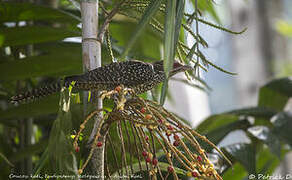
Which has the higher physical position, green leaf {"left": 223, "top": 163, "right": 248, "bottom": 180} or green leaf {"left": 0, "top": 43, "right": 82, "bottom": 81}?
green leaf {"left": 0, "top": 43, "right": 82, "bottom": 81}

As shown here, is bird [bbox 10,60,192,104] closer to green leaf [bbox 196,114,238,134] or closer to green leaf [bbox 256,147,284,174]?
green leaf [bbox 196,114,238,134]

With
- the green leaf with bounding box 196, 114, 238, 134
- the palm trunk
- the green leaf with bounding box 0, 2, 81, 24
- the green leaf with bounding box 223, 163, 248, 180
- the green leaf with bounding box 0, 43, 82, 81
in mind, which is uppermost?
the green leaf with bounding box 0, 2, 81, 24

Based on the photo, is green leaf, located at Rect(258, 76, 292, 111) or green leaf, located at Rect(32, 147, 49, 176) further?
green leaf, located at Rect(258, 76, 292, 111)

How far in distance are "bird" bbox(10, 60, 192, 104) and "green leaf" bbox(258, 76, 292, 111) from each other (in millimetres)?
510

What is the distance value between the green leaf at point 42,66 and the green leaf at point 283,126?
16.6 inches

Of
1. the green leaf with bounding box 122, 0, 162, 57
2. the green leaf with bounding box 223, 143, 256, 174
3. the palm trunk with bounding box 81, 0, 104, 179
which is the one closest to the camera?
the green leaf with bounding box 122, 0, 162, 57

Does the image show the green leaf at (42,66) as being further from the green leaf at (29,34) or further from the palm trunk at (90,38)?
the palm trunk at (90,38)

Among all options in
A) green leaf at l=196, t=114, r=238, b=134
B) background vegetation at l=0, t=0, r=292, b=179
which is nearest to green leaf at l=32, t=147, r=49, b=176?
background vegetation at l=0, t=0, r=292, b=179

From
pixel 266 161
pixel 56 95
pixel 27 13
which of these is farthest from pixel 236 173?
pixel 27 13

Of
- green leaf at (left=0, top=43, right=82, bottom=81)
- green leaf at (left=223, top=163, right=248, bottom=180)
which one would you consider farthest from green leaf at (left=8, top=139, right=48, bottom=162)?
green leaf at (left=223, top=163, right=248, bottom=180)

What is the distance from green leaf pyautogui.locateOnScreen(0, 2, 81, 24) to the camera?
0.74 metres

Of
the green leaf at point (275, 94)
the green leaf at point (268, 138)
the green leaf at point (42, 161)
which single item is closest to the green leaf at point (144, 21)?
the green leaf at point (42, 161)

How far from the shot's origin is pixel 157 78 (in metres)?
0.58

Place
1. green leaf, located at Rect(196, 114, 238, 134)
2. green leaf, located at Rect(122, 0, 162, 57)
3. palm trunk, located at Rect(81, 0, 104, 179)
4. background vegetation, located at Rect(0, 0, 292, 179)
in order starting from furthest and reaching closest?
green leaf, located at Rect(196, 114, 238, 134) → background vegetation, located at Rect(0, 0, 292, 179) → palm trunk, located at Rect(81, 0, 104, 179) → green leaf, located at Rect(122, 0, 162, 57)
